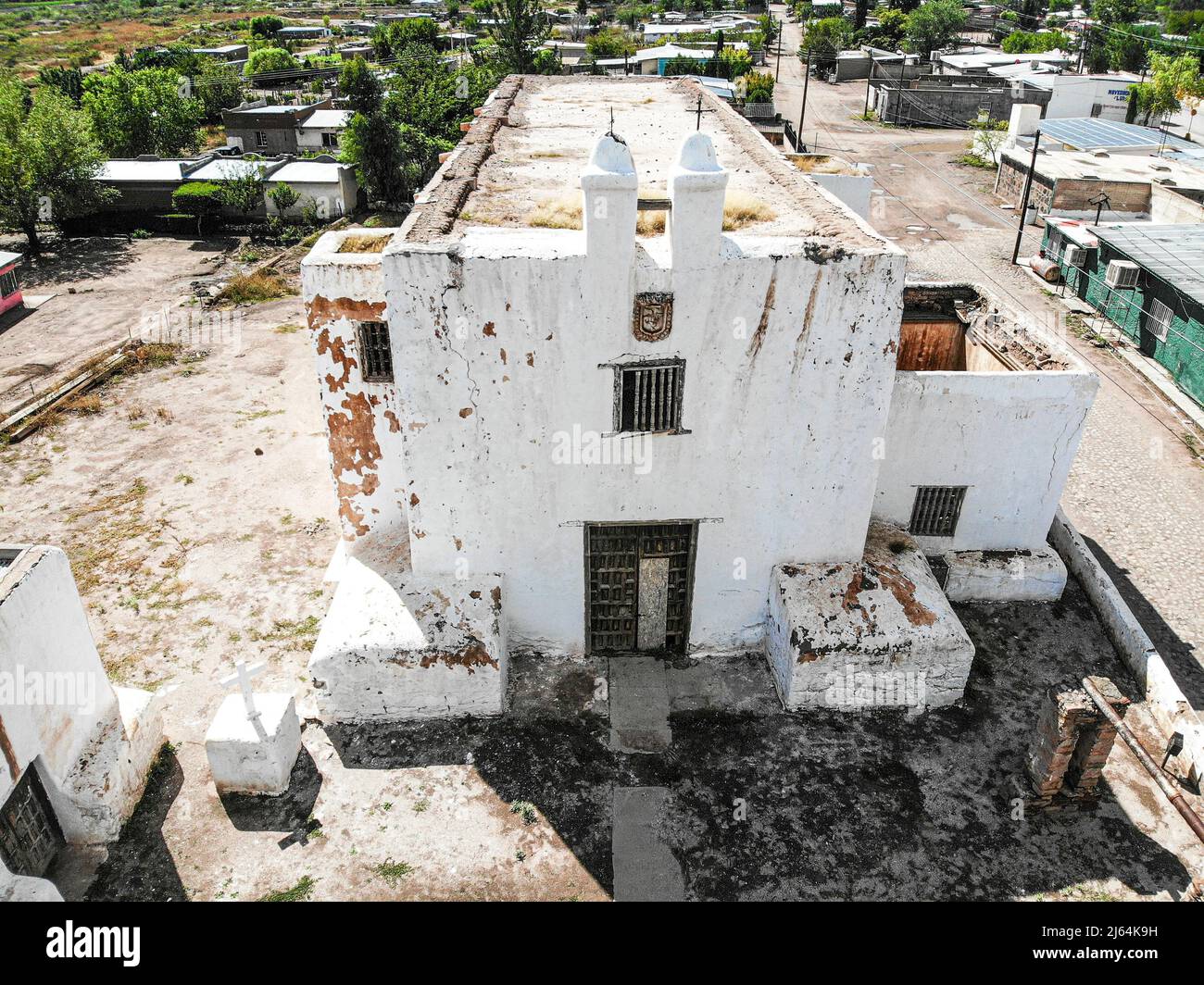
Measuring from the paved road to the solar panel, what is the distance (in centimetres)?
371

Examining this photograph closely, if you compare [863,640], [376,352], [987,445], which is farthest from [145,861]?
[987,445]

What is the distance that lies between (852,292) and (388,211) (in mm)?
33665

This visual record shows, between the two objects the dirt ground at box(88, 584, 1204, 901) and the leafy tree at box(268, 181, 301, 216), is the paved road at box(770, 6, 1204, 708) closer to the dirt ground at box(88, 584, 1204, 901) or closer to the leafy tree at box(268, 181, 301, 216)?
the dirt ground at box(88, 584, 1204, 901)

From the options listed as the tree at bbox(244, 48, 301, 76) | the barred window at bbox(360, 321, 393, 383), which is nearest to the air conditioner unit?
the barred window at bbox(360, 321, 393, 383)

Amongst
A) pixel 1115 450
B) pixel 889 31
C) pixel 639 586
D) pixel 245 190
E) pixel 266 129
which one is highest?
pixel 889 31

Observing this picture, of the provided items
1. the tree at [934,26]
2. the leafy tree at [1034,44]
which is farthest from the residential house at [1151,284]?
the leafy tree at [1034,44]

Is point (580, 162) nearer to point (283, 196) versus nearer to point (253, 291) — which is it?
point (253, 291)

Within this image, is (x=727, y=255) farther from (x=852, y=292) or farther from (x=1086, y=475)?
(x=1086, y=475)

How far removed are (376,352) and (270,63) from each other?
7664cm

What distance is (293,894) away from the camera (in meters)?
10.1

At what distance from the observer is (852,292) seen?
11031 millimetres

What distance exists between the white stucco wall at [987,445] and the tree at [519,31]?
4525cm

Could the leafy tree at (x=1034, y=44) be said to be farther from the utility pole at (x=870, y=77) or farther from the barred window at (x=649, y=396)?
the barred window at (x=649, y=396)

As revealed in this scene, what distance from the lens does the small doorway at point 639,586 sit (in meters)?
12.8
